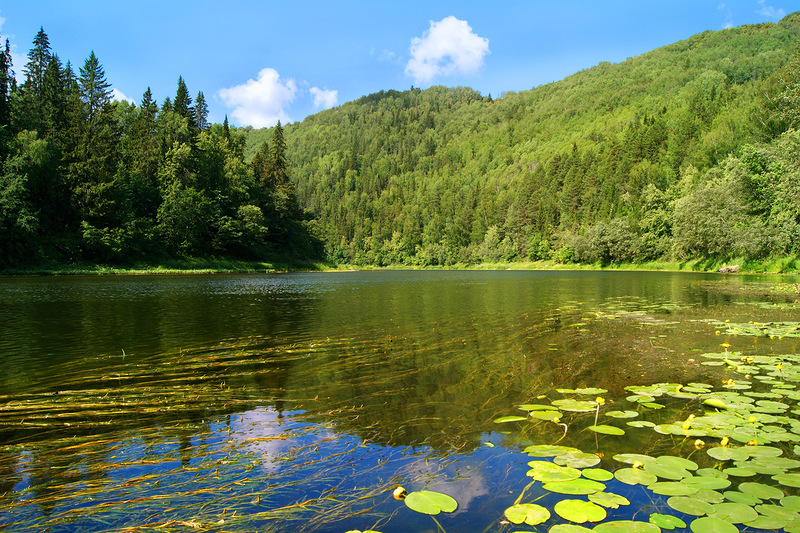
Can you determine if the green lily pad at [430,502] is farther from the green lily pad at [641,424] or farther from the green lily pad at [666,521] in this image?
the green lily pad at [641,424]

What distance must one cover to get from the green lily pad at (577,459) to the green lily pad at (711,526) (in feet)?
3.97

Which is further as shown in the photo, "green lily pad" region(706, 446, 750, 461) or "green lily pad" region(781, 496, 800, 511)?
"green lily pad" region(706, 446, 750, 461)

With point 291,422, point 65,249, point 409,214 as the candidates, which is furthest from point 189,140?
point 409,214

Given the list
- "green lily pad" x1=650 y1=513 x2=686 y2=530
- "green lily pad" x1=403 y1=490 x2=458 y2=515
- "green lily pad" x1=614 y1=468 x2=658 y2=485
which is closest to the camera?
"green lily pad" x1=650 y1=513 x2=686 y2=530

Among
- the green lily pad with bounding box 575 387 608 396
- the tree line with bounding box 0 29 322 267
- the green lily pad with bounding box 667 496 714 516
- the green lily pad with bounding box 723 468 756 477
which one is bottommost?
the green lily pad with bounding box 575 387 608 396

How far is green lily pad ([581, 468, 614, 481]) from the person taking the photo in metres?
4.48

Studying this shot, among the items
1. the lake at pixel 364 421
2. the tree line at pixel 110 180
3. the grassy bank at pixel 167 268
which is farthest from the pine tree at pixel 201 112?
the lake at pixel 364 421

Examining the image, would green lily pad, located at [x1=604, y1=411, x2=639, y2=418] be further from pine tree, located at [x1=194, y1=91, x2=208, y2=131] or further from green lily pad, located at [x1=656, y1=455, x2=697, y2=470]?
pine tree, located at [x1=194, y1=91, x2=208, y2=131]

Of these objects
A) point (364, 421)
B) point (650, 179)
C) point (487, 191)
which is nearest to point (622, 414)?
point (364, 421)

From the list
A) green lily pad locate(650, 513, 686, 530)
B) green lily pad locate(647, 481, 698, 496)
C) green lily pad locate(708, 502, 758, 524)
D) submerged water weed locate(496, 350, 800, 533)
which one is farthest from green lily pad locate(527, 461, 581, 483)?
green lily pad locate(708, 502, 758, 524)

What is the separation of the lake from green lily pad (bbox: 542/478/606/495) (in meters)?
0.09

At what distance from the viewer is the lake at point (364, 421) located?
4094mm

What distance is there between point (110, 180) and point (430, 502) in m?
68.3

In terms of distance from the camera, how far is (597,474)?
15.0 ft
